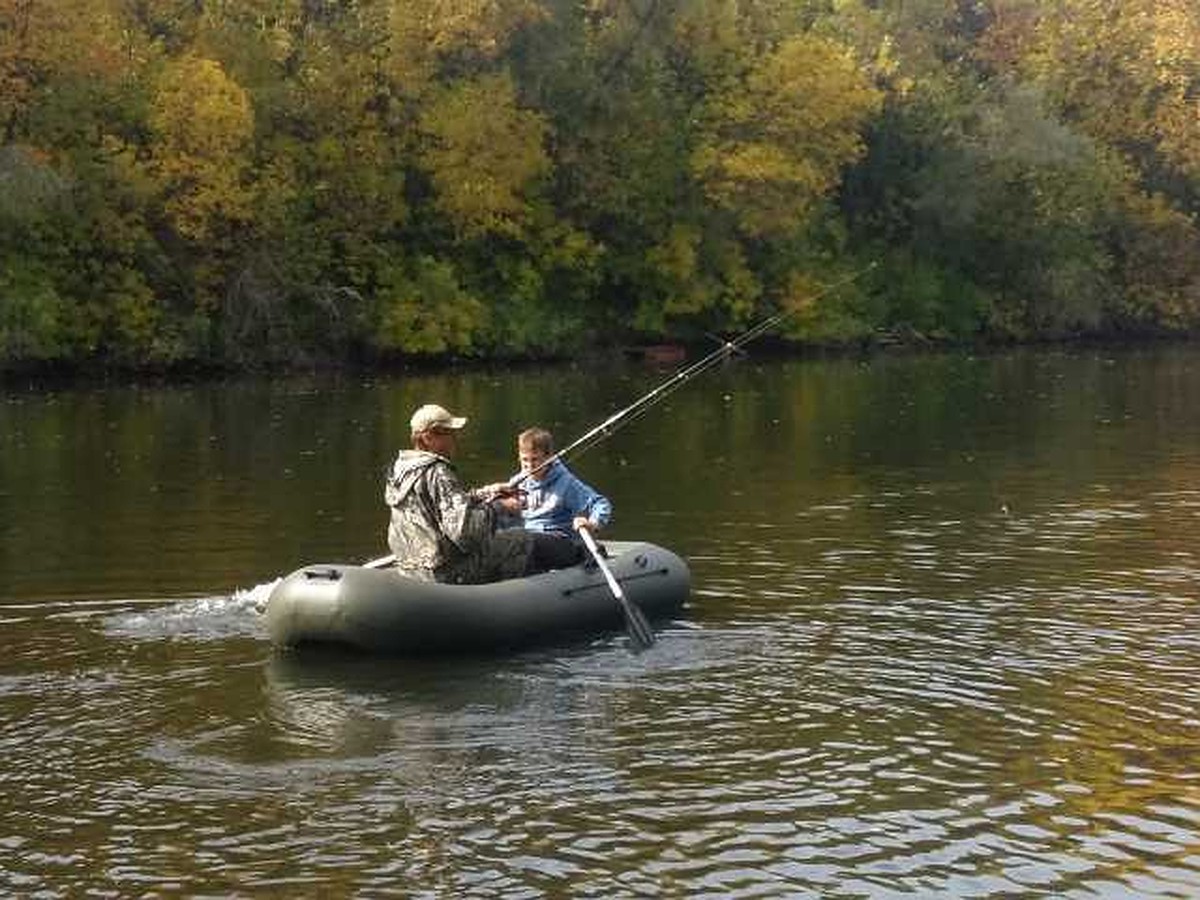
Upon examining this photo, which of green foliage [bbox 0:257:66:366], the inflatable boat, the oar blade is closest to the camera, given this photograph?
the inflatable boat

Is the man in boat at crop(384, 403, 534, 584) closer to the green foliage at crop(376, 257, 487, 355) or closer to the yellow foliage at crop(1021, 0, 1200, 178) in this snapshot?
the green foliage at crop(376, 257, 487, 355)

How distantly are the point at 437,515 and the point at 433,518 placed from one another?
43mm

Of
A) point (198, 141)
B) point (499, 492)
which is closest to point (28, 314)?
point (198, 141)

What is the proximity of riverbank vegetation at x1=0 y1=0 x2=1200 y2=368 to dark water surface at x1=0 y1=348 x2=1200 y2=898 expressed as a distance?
68.5 ft

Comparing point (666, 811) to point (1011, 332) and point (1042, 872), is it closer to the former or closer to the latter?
point (1042, 872)

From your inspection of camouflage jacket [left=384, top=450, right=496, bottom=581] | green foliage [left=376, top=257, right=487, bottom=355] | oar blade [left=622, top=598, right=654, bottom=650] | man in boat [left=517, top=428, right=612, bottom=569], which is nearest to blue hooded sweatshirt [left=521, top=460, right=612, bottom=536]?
Answer: man in boat [left=517, top=428, right=612, bottom=569]

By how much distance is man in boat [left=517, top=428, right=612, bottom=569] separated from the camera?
532 inches

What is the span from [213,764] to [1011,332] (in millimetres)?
52478

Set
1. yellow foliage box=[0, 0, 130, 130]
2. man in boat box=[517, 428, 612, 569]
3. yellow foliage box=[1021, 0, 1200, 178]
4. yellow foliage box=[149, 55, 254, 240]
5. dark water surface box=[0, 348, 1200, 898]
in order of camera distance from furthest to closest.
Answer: yellow foliage box=[1021, 0, 1200, 178], yellow foliage box=[149, 55, 254, 240], yellow foliage box=[0, 0, 130, 130], man in boat box=[517, 428, 612, 569], dark water surface box=[0, 348, 1200, 898]

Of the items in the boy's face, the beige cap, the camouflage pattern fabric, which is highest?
the beige cap

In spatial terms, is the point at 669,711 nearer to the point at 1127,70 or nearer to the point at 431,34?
the point at 431,34

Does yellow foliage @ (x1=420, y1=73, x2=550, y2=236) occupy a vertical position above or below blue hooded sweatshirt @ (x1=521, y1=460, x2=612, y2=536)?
above

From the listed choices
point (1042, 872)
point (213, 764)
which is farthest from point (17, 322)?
point (1042, 872)

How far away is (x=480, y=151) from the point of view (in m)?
48.1
